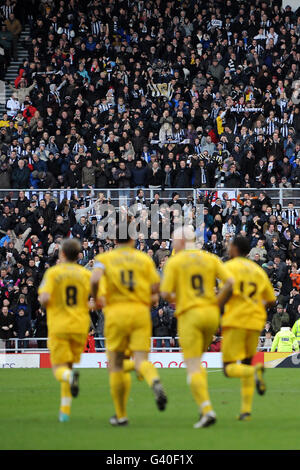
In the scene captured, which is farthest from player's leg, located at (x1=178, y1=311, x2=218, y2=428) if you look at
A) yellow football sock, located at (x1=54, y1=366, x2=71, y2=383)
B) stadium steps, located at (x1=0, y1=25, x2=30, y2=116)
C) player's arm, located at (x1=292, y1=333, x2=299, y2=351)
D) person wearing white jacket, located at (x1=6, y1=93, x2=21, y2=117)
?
stadium steps, located at (x1=0, y1=25, x2=30, y2=116)

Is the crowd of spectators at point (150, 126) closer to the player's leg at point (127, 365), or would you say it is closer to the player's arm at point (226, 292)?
the player's leg at point (127, 365)

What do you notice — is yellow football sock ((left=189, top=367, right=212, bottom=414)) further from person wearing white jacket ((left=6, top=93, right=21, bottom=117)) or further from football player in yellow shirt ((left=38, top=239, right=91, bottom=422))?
person wearing white jacket ((left=6, top=93, right=21, bottom=117))

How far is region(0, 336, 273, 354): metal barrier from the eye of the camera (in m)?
27.5

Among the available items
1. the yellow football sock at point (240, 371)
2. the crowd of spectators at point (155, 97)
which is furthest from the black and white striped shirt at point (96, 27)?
the yellow football sock at point (240, 371)

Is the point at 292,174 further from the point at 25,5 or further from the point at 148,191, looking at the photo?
the point at 25,5

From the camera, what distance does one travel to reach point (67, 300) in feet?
40.4

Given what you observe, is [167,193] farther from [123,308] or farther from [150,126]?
[123,308]

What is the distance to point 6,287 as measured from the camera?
29047mm

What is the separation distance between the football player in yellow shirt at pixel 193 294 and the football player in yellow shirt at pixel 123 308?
0.95 feet

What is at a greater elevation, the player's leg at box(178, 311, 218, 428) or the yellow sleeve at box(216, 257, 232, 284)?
the yellow sleeve at box(216, 257, 232, 284)

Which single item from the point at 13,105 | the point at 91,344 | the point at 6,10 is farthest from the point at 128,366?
the point at 6,10

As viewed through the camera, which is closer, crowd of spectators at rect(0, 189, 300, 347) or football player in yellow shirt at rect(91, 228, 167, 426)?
football player in yellow shirt at rect(91, 228, 167, 426)

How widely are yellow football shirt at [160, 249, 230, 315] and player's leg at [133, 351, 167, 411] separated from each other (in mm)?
662
